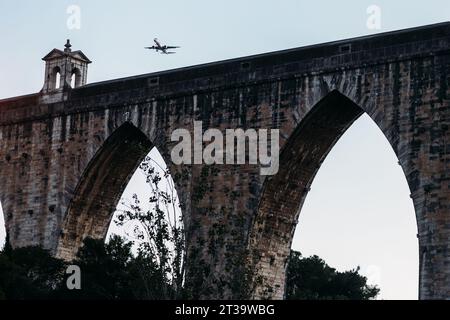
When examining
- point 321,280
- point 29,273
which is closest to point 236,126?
point 29,273

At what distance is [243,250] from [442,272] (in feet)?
20.7

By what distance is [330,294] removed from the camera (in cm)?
5888

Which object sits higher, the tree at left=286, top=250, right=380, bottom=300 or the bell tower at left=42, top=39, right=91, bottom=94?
the bell tower at left=42, top=39, right=91, bottom=94

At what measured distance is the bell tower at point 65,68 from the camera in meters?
52.7

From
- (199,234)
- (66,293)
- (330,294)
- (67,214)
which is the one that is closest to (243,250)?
(199,234)

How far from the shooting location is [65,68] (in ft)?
173

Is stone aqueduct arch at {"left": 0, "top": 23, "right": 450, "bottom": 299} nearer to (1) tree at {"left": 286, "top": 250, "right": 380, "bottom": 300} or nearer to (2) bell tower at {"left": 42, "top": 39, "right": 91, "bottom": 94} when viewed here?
(2) bell tower at {"left": 42, "top": 39, "right": 91, "bottom": 94}

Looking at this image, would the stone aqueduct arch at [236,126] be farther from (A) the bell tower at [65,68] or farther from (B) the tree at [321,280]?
(B) the tree at [321,280]

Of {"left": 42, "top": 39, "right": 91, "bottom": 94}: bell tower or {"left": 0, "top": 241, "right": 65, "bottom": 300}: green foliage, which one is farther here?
{"left": 42, "top": 39, "right": 91, "bottom": 94}: bell tower

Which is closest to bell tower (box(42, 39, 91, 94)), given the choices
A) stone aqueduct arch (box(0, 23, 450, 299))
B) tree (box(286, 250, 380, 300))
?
stone aqueduct arch (box(0, 23, 450, 299))

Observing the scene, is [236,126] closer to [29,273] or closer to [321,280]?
[29,273]

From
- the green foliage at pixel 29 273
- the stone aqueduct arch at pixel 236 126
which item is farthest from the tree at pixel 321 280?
the green foliage at pixel 29 273

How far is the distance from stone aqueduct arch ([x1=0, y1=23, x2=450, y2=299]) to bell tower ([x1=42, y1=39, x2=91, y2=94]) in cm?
63

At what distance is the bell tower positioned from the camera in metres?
52.7
